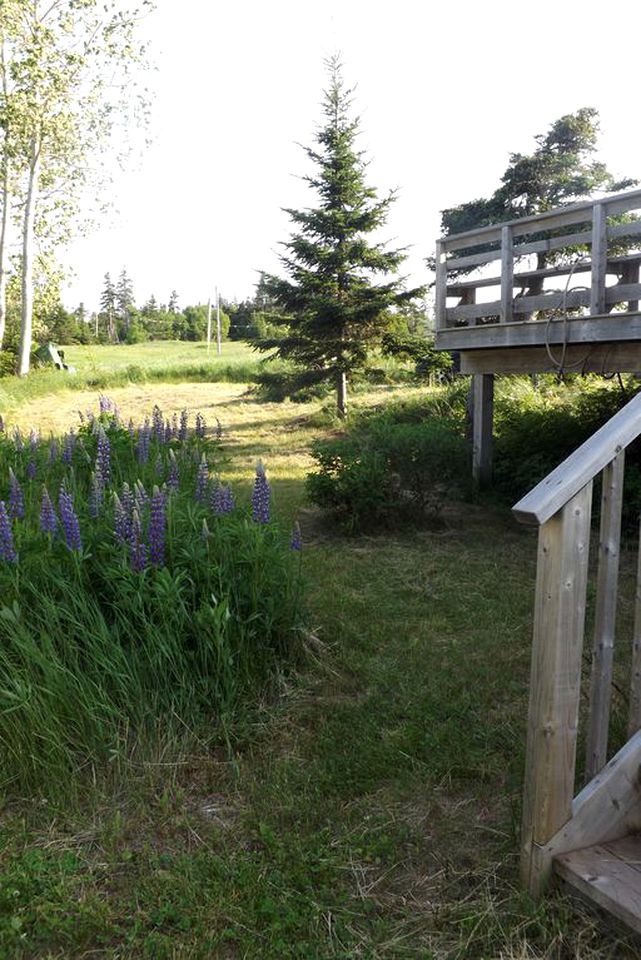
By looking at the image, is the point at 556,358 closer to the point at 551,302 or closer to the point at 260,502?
the point at 551,302

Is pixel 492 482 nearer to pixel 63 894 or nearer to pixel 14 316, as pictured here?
pixel 63 894

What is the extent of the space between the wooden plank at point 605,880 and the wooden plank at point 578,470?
102cm

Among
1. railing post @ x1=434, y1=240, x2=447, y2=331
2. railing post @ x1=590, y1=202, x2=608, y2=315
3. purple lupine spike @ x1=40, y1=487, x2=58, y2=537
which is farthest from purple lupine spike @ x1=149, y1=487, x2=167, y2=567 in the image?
railing post @ x1=434, y1=240, x2=447, y2=331

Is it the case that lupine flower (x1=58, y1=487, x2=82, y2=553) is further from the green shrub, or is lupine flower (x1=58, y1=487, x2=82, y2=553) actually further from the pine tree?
the pine tree

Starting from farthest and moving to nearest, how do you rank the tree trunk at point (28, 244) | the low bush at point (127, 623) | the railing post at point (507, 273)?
1. the tree trunk at point (28, 244)
2. the railing post at point (507, 273)
3. the low bush at point (127, 623)

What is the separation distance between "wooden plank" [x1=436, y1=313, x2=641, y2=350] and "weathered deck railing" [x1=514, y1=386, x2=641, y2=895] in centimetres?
441

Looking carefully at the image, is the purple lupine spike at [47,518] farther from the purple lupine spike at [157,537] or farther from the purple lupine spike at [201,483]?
the purple lupine spike at [201,483]

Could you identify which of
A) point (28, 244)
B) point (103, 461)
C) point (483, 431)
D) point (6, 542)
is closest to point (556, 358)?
point (483, 431)

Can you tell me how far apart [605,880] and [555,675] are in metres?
0.58

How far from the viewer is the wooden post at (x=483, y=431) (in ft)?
28.5

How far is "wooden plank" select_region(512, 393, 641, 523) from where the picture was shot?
1.85 metres

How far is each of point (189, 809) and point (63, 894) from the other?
0.56m

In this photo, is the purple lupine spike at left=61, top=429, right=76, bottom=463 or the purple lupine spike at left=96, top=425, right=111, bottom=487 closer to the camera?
the purple lupine spike at left=96, top=425, right=111, bottom=487

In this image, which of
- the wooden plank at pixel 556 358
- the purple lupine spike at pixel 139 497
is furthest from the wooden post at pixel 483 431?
the purple lupine spike at pixel 139 497
